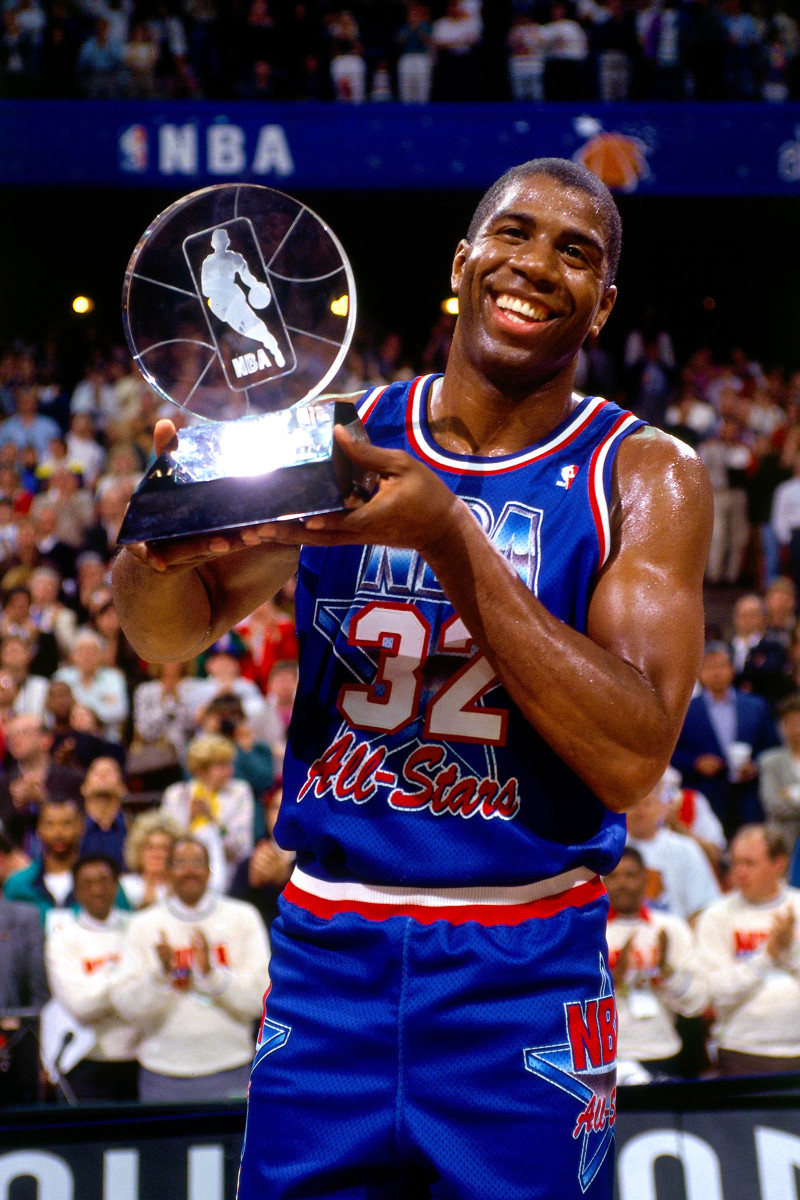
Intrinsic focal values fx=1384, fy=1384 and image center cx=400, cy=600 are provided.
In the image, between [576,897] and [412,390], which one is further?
[412,390]

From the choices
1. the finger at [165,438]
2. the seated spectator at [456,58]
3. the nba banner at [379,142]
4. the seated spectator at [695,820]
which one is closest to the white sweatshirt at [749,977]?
the seated spectator at [695,820]

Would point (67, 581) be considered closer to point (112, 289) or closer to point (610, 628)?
point (112, 289)

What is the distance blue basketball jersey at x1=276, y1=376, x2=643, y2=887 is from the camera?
1766 millimetres

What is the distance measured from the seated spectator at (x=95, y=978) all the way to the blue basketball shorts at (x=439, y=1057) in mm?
3757

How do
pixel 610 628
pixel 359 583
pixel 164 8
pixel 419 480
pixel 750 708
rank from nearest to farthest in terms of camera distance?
1. pixel 419 480
2. pixel 610 628
3. pixel 359 583
4. pixel 750 708
5. pixel 164 8

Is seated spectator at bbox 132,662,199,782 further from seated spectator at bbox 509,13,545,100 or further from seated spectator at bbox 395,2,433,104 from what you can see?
seated spectator at bbox 509,13,545,100

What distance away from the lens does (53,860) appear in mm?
6234

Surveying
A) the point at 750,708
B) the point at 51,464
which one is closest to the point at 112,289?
the point at 51,464

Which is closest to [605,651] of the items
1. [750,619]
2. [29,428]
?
[750,619]

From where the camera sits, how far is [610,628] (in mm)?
1731

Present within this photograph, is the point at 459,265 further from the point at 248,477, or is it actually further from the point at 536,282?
the point at 248,477

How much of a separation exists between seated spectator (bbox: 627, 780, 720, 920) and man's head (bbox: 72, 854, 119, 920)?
2.27m

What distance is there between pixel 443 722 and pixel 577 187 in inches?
30.6

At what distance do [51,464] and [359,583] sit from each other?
958 cm
